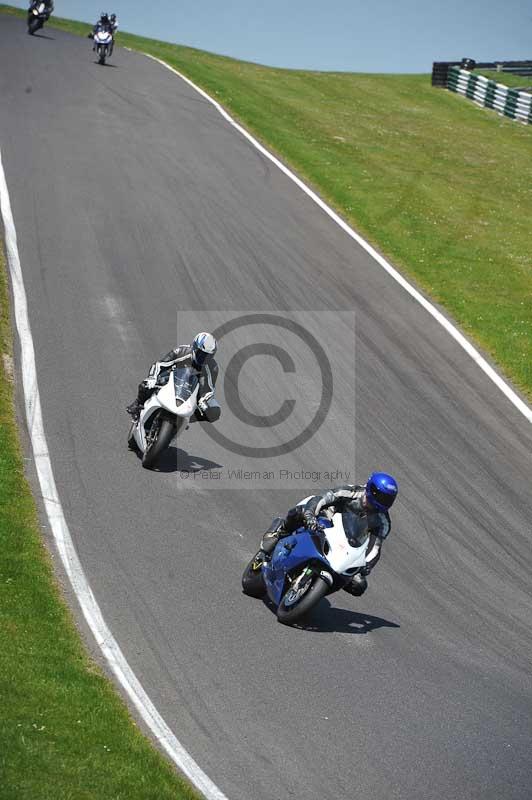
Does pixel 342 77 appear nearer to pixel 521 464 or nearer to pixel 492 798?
pixel 521 464

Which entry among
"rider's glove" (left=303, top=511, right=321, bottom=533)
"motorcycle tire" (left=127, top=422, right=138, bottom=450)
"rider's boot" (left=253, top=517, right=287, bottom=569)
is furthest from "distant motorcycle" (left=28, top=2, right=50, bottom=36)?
"rider's glove" (left=303, top=511, right=321, bottom=533)

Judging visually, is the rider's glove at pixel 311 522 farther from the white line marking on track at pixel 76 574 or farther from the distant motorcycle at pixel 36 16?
the distant motorcycle at pixel 36 16

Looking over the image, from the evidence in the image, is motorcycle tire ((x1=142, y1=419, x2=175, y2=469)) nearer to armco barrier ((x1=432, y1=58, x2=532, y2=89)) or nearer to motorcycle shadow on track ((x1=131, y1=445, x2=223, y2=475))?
motorcycle shadow on track ((x1=131, y1=445, x2=223, y2=475))

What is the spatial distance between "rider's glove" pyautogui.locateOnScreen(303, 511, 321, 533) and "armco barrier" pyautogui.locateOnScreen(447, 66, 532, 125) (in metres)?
41.7

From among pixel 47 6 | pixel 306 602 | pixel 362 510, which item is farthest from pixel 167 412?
pixel 47 6

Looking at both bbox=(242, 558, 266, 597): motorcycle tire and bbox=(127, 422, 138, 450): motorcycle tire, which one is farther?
bbox=(127, 422, 138, 450): motorcycle tire

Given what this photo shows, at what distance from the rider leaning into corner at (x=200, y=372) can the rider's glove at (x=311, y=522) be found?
360cm

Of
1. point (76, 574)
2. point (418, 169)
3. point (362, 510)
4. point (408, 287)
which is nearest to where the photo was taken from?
point (362, 510)

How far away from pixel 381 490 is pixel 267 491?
446cm

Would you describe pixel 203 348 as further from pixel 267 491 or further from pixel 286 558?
pixel 286 558

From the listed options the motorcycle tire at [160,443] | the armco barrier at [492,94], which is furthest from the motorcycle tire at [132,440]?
the armco barrier at [492,94]

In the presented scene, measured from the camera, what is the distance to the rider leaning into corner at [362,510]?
10273 millimetres

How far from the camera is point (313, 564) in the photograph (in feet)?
34.9

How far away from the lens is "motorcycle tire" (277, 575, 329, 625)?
34.3 feet
